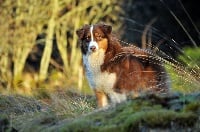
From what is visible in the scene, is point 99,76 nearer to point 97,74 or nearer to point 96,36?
point 97,74

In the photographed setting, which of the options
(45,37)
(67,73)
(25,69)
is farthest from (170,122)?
(25,69)

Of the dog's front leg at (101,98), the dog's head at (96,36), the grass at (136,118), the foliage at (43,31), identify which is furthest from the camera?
the foliage at (43,31)

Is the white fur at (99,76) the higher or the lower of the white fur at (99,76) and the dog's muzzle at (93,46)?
the lower

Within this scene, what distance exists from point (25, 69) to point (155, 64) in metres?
14.9

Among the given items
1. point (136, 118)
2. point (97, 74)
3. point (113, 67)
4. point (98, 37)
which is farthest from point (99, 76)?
point (136, 118)

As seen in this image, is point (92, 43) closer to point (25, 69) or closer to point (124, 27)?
point (124, 27)

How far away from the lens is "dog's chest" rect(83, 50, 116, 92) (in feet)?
30.5

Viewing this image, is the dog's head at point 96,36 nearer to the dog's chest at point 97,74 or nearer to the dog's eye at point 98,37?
the dog's eye at point 98,37

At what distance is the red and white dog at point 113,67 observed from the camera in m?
9.25

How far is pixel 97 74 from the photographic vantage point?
9477 millimetres

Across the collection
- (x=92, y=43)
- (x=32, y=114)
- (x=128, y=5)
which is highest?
(x=128, y=5)

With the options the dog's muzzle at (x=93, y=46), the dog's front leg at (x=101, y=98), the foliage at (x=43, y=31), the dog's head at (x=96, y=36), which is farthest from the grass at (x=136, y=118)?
the foliage at (x=43, y=31)

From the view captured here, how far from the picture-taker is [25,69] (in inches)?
955

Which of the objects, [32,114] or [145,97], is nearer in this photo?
[145,97]
